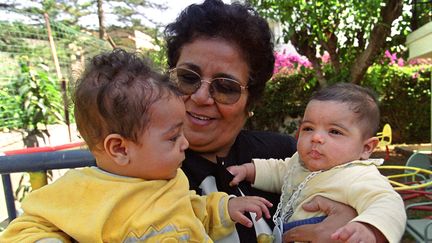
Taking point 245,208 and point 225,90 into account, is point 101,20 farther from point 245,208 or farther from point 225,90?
point 245,208

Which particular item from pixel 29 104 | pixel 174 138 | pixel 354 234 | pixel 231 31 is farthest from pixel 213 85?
pixel 29 104

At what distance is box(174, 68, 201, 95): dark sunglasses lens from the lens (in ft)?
6.24

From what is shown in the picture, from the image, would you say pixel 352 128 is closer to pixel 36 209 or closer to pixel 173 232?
pixel 173 232

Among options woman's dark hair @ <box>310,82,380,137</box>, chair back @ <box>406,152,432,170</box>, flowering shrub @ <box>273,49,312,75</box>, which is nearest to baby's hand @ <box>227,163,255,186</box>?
woman's dark hair @ <box>310,82,380,137</box>

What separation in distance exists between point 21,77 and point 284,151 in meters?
5.19

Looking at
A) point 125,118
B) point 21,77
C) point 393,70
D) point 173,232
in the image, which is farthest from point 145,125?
point 393,70

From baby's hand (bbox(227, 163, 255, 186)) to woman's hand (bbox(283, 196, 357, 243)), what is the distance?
11.4 inches

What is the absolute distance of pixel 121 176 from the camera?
136 cm

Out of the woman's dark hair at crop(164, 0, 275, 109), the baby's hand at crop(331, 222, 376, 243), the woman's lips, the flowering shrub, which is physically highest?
the woman's dark hair at crop(164, 0, 275, 109)

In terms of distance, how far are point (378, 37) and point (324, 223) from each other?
7447mm

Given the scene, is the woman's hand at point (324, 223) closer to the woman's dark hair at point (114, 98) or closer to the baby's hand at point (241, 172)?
the baby's hand at point (241, 172)

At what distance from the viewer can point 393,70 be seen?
40.6ft

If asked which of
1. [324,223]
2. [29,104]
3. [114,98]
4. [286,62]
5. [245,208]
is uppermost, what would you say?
[114,98]

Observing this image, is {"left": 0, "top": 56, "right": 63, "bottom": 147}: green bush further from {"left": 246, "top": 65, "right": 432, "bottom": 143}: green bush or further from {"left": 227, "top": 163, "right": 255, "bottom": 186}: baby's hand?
{"left": 246, "top": 65, "right": 432, "bottom": 143}: green bush
